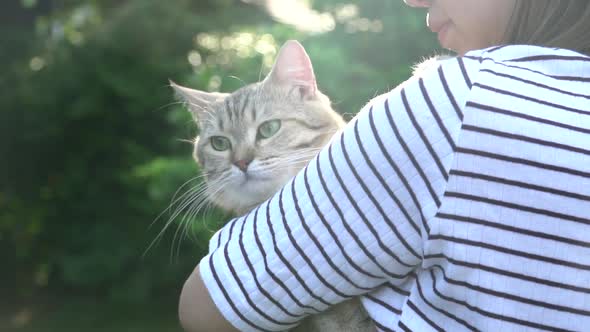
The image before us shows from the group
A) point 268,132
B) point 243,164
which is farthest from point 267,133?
point 243,164

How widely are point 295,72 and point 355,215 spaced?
0.98m

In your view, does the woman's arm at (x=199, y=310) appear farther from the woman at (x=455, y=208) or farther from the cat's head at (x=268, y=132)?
the cat's head at (x=268, y=132)

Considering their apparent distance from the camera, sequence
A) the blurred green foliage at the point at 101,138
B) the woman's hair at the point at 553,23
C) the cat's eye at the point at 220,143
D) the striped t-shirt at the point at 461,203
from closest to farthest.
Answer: the striped t-shirt at the point at 461,203 < the woman's hair at the point at 553,23 < the cat's eye at the point at 220,143 < the blurred green foliage at the point at 101,138

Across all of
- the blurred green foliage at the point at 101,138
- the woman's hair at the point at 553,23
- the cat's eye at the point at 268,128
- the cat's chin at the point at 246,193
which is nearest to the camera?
the woman's hair at the point at 553,23

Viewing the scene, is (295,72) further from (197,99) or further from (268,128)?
(197,99)

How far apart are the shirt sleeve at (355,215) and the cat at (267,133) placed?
2.27 ft

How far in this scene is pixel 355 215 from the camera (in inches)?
38.6

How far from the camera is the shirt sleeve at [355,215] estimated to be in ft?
3.07

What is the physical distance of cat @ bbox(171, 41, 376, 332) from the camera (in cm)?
179

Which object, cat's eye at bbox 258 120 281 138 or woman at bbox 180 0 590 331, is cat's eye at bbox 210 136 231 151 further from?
woman at bbox 180 0 590 331

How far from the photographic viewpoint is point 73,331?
231 inches

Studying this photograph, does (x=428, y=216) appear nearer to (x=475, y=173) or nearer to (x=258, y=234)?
(x=475, y=173)

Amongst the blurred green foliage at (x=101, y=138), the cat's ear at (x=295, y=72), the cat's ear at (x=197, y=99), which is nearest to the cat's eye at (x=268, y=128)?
the cat's ear at (x=295, y=72)

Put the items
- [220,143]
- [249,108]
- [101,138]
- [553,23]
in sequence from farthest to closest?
[101,138], [220,143], [249,108], [553,23]
